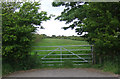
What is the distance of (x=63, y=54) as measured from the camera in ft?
33.3

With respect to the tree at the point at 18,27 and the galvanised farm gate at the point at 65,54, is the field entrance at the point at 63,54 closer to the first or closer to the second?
the galvanised farm gate at the point at 65,54

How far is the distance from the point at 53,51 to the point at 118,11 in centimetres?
483

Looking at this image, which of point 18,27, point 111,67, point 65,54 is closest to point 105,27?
point 111,67

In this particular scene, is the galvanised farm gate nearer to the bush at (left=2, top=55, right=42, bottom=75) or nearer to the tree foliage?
the bush at (left=2, top=55, right=42, bottom=75)

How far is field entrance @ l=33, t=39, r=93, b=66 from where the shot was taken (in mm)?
10102

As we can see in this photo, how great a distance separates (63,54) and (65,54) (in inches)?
5.7

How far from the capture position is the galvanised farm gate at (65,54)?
1011 centimetres

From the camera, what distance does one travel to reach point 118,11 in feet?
28.4

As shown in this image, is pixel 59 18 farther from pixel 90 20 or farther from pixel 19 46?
pixel 19 46

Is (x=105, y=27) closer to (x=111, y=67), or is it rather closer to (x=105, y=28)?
(x=105, y=28)

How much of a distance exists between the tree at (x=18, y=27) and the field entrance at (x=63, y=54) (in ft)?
4.36

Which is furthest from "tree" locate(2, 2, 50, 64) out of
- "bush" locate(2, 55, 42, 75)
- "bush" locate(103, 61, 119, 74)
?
"bush" locate(103, 61, 119, 74)

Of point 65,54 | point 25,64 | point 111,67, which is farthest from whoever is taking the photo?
point 65,54

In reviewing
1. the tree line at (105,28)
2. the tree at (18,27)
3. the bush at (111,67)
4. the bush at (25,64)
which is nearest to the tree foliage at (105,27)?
the tree line at (105,28)
